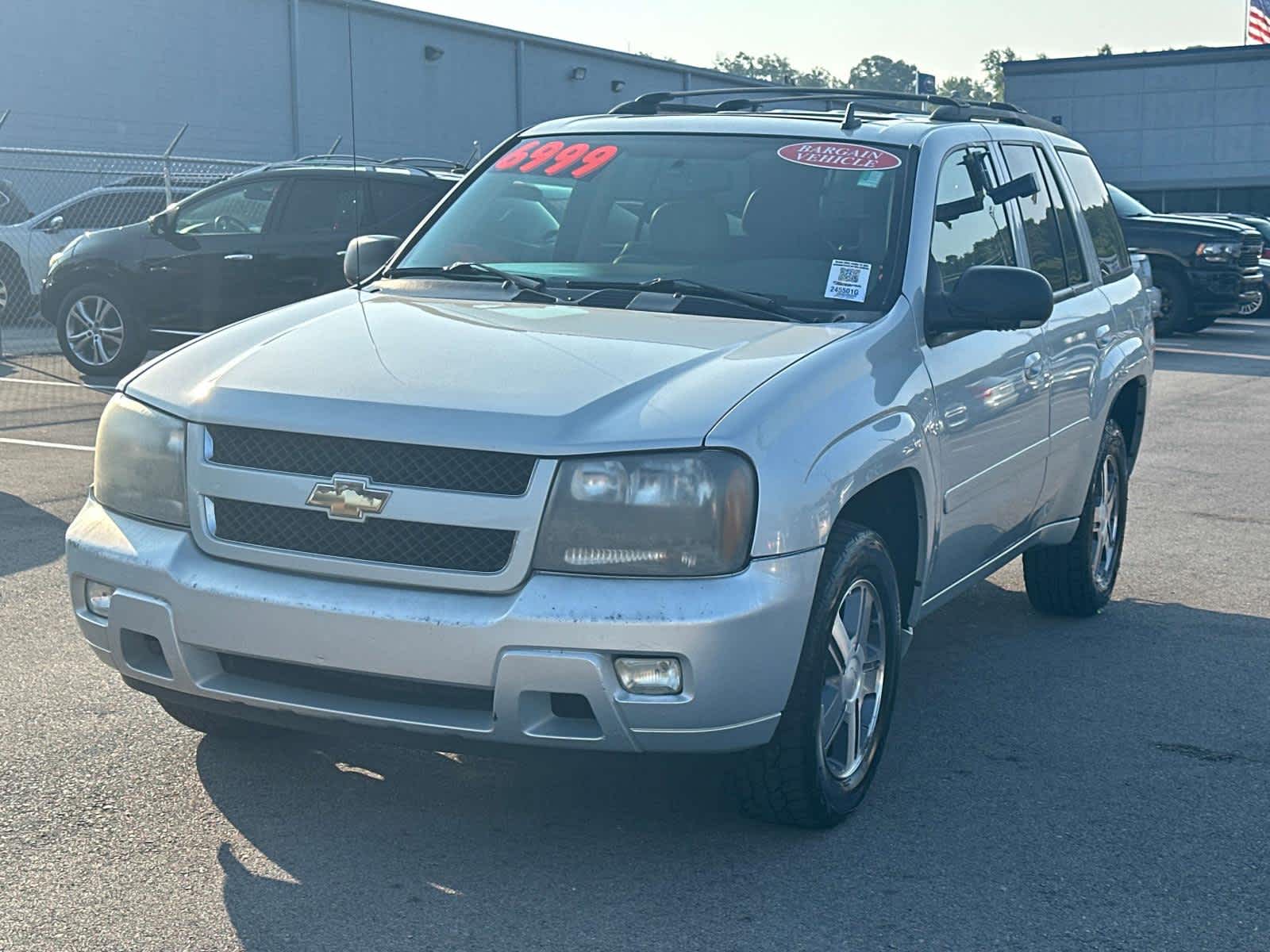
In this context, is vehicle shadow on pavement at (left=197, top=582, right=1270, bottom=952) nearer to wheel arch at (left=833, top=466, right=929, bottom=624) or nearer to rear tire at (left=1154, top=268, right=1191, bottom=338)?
wheel arch at (left=833, top=466, right=929, bottom=624)

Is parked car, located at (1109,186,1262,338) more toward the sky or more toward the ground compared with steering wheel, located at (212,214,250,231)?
more toward the ground

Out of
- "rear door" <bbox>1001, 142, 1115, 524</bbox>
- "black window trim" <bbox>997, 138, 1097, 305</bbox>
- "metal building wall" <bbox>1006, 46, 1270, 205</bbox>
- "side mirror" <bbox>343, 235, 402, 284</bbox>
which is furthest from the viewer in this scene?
"metal building wall" <bbox>1006, 46, 1270, 205</bbox>

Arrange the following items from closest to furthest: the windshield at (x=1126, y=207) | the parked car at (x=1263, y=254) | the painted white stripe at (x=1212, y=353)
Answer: the painted white stripe at (x=1212, y=353), the windshield at (x=1126, y=207), the parked car at (x=1263, y=254)

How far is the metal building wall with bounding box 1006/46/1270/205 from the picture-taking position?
46406 mm

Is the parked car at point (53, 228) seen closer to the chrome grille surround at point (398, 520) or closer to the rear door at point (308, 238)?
the rear door at point (308, 238)

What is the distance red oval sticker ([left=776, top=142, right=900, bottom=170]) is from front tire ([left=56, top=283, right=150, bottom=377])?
10016 millimetres

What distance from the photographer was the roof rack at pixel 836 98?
582cm

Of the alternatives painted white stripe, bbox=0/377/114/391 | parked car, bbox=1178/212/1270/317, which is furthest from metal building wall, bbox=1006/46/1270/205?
painted white stripe, bbox=0/377/114/391

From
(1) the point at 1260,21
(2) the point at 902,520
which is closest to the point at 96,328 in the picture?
(2) the point at 902,520

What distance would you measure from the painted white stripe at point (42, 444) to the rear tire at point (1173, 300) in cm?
1464

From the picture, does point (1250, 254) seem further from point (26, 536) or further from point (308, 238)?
point (26, 536)

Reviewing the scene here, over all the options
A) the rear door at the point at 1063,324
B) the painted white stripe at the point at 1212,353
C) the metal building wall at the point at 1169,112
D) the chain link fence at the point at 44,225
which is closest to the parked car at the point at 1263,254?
the painted white stripe at the point at 1212,353

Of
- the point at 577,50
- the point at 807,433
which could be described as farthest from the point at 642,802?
the point at 577,50

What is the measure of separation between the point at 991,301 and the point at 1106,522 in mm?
2414
